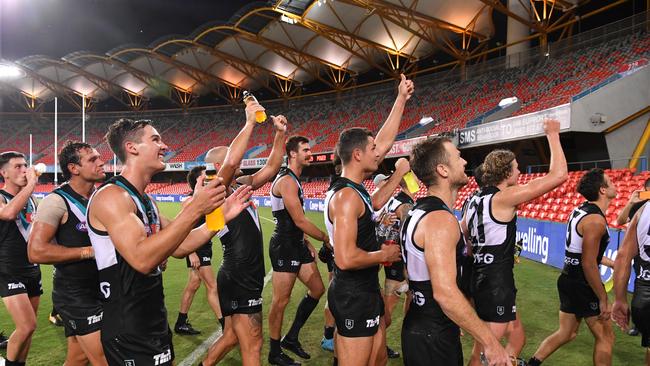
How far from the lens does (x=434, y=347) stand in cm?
257

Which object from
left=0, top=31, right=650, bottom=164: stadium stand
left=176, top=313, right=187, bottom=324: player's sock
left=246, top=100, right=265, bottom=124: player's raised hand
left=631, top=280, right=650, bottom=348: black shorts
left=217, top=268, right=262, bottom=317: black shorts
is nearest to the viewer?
left=246, top=100, right=265, bottom=124: player's raised hand

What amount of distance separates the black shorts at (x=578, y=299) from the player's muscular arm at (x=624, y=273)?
428 mm

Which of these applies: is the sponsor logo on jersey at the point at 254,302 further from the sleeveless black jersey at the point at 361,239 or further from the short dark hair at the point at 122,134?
the short dark hair at the point at 122,134

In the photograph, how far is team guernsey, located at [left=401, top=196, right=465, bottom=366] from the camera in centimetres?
257

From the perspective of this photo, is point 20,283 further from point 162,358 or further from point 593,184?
point 593,184

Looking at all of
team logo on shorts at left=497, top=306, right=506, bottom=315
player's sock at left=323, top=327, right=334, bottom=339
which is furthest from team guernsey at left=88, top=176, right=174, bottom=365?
player's sock at left=323, top=327, right=334, bottom=339

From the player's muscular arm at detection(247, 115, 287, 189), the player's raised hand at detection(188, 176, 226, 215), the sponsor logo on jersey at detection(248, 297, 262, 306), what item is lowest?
the sponsor logo on jersey at detection(248, 297, 262, 306)

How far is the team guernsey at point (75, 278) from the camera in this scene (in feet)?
11.3

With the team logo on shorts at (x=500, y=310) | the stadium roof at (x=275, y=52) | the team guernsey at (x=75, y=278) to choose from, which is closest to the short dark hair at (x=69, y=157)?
the team guernsey at (x=75, y=278)

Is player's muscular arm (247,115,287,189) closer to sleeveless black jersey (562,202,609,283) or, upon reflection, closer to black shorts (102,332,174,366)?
black shorts (102,332,174,366)

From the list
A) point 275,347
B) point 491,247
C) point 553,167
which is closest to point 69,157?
point 275,347

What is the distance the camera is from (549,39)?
28.0 meters

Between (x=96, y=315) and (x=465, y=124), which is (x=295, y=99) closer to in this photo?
(x=465, y=124)

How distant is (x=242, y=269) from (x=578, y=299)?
10.8 ft
